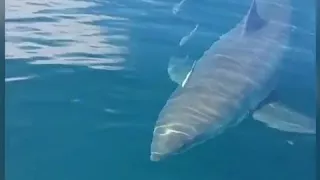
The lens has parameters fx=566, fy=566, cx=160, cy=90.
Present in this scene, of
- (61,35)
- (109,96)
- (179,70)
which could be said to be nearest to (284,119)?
(179,70)

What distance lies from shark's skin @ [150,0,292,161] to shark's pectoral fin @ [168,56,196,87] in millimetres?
10

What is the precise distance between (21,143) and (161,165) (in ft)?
1.10

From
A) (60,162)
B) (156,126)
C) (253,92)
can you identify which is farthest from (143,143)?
(253,92)

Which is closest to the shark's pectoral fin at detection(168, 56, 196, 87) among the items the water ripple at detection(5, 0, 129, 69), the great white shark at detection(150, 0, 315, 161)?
the great white shark at detection(150, 0, 315, 161)

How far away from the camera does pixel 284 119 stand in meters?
1.46

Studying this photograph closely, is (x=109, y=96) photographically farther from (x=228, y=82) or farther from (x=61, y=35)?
(x=228, y=82)

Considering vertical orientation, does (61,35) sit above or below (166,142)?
above

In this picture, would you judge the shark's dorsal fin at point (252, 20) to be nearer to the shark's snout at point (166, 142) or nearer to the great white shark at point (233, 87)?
the great white shark at point (233, 87)

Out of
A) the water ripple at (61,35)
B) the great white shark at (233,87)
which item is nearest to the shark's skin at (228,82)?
the great white shark at (233,87)

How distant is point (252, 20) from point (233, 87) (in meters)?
0.19

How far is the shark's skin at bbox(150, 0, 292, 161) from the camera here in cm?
135

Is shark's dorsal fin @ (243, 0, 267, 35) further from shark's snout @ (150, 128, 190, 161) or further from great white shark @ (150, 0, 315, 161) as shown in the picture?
shark's snout @ (150, 128, 190, 161)

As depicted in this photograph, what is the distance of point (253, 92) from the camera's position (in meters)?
1.41

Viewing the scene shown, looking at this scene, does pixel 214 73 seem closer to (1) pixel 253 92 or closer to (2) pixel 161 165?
(1) pixel 253 92
